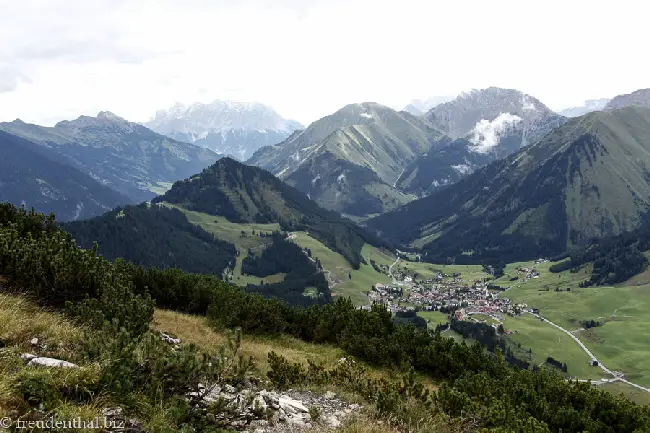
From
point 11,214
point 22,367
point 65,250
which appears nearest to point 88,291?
point 65,250

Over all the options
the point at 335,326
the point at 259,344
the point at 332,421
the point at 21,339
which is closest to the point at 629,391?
the point at 335,326

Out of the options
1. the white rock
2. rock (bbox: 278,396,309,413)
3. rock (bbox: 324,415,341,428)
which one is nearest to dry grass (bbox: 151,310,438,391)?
rock (bbox: 278,396,309,413)

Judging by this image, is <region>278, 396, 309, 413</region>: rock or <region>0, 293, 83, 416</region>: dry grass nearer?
<region>0, 293, 83, 416</region>: dry grass

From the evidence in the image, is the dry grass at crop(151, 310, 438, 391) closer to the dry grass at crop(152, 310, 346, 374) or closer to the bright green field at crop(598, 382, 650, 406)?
the dry grass at crop(152, 310, 346, 374)

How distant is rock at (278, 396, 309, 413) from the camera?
12.0 m

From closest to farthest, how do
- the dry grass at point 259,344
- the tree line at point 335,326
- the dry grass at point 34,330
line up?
the dry grass at point 34,330 < the tree line at point 335,326 < the dry grass at point 259,344

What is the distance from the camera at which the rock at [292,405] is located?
39.4 feet

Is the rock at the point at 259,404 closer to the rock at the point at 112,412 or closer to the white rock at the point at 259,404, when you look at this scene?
the white rock at the point at 259,404

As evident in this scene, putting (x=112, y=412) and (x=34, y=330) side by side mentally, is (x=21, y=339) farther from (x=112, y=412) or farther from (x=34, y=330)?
(x=112, y=412)

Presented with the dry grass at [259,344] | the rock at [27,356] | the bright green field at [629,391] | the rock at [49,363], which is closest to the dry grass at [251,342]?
the dry grass at [259,344]

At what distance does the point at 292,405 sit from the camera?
40.5 feet

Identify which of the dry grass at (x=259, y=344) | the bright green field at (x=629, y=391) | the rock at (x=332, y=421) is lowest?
the bright green field at (x=629, y=391)

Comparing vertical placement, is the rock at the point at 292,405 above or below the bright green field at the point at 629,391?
above

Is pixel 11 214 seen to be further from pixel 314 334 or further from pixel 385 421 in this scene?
pixel 385 421
